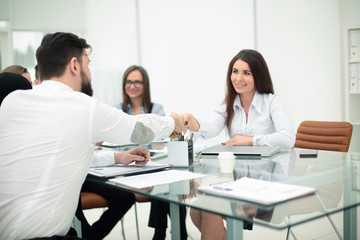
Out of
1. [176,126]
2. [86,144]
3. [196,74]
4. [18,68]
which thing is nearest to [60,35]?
[86,144]

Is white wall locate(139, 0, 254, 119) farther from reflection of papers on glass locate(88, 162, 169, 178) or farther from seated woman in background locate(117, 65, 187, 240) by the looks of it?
reflection of papers on glass locate(88, 162, 169, 178)

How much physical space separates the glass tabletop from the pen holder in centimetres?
5

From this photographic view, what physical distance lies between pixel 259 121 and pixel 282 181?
130 centimetres

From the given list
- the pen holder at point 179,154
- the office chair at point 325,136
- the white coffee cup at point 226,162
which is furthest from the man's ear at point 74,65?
the office chair at point 325,136

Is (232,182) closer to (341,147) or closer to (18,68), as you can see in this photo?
(341,147)

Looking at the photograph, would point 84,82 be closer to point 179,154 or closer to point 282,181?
point 179,154

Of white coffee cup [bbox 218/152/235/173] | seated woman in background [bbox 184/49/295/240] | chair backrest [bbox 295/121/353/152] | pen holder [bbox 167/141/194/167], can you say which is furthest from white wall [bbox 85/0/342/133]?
white coffee cup [bbox 218/152/235/173]

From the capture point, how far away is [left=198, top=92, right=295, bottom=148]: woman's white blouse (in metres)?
2.47

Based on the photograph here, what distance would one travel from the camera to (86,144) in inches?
54.7

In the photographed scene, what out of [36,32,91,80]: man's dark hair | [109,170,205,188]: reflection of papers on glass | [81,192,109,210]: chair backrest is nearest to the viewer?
[109,170,205,188]: reflection of papers on glass

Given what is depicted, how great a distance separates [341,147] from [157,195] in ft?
5.83

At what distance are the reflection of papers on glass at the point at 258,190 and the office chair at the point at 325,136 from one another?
4.73ft

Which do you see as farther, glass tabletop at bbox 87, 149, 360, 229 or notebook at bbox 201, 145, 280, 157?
notebook at bbox 201, 145, 280, 157

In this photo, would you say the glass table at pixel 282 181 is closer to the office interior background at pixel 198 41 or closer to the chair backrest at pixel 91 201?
the chair backrest at pixel 91 201
